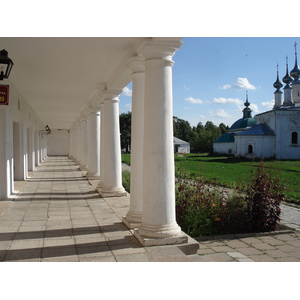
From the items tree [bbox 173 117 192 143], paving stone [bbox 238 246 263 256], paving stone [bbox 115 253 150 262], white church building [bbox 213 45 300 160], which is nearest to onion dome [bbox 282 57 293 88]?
white church building [bbox 213 45 300 160]

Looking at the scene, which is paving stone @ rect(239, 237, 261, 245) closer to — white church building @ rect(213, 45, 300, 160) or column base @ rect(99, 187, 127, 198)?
column base @ rect(99, 187, 127, 198)

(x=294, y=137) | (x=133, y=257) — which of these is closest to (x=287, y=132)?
(x=294, y=137)

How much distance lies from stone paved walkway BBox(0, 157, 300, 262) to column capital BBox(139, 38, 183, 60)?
9.56 feet

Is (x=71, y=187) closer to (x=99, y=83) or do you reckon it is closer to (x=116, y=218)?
(x=99, y=83)

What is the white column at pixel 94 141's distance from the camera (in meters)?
14.1

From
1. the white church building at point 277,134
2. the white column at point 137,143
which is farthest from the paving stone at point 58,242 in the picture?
the white church building at point 277,134

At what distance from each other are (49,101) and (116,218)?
31.4 ft

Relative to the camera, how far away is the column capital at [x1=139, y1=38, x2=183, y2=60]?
5.13m

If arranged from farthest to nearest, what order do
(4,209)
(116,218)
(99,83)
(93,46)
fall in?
(99,83) < (4,209) < (116,218) < (93,46)

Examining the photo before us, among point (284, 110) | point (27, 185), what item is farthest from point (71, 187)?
point (284, 110)

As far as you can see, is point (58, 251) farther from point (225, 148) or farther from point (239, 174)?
point (225, 148)

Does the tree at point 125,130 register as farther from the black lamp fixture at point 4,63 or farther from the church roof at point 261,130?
the black lamp fixture at point 4,63

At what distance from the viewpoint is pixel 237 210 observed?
27.9 ft

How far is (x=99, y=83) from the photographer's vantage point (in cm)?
1071
